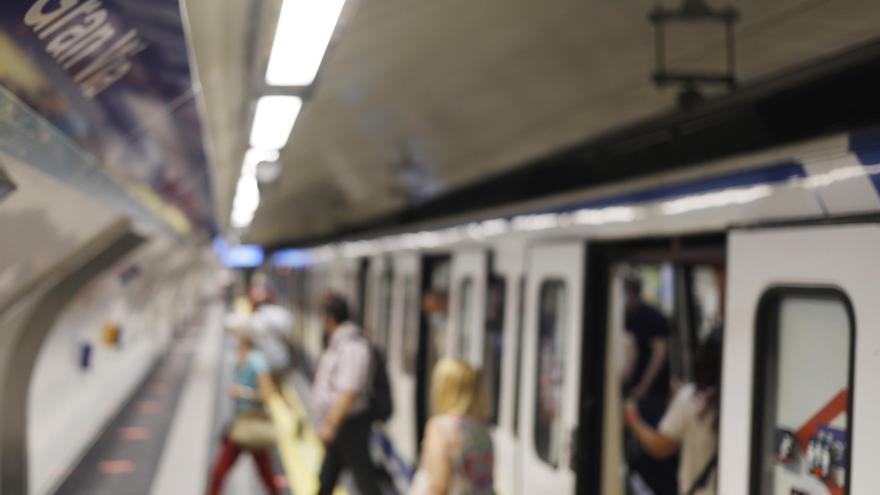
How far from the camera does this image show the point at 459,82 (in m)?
5.36

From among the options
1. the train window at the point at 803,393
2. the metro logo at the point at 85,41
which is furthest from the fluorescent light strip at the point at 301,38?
the train window at the point at 803,393

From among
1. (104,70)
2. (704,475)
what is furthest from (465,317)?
(104,70)

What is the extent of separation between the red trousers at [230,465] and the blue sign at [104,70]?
189 centimetres

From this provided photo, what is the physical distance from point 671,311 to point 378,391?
10.6 feet

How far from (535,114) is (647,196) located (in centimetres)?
227

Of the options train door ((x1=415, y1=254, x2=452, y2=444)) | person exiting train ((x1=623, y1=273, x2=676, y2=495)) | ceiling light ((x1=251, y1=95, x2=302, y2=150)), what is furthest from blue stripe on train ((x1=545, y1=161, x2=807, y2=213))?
train door ((x1=415, y1=254, x2=452, y2=444))

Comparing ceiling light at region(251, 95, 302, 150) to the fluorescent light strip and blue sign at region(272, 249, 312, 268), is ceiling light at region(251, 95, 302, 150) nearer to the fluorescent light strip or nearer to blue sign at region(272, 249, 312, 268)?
the fluorescent light strip

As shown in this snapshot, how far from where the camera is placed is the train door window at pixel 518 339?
16.2ft

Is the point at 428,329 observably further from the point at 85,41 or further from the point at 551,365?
the point at 85,41

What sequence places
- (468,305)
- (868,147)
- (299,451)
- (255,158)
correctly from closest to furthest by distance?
(868,147) → (468,305) → (255,158) → (299,451)

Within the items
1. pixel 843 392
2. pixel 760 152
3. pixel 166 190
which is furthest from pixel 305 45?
pixel 166 190

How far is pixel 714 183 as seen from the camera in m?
3.11

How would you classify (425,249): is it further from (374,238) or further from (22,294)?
(22,294)

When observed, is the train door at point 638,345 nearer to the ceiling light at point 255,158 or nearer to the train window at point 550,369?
the train window at point 550,369
